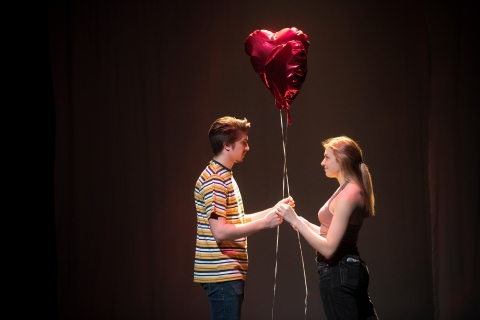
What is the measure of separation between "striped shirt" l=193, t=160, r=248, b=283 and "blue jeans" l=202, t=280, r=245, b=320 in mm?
38

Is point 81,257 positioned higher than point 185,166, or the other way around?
point 185,166

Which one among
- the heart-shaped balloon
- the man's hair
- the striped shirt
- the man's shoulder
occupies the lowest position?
the striped shirt

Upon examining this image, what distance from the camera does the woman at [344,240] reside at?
8.84ft

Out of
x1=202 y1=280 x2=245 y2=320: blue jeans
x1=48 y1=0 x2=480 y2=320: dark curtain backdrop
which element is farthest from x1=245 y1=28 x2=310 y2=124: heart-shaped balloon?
x1=48 y1=0 x2=480 y2=320: dark curtain backdrop

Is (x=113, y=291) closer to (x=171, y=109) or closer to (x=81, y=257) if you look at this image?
(x=81, y=257)

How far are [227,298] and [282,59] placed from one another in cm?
123

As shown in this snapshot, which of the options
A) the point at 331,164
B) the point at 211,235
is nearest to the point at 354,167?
the point at 331,164

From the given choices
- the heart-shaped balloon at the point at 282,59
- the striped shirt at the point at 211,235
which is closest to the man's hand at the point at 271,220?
the striped shirt at the point at 211,235

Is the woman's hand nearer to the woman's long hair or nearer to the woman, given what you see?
the woman

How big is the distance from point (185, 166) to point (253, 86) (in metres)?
0.80

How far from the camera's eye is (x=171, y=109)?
439cm

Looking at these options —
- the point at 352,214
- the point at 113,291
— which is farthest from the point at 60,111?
the point at 352,214

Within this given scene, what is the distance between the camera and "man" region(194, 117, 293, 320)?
2648 mm

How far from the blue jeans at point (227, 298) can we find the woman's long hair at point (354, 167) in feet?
2.43
